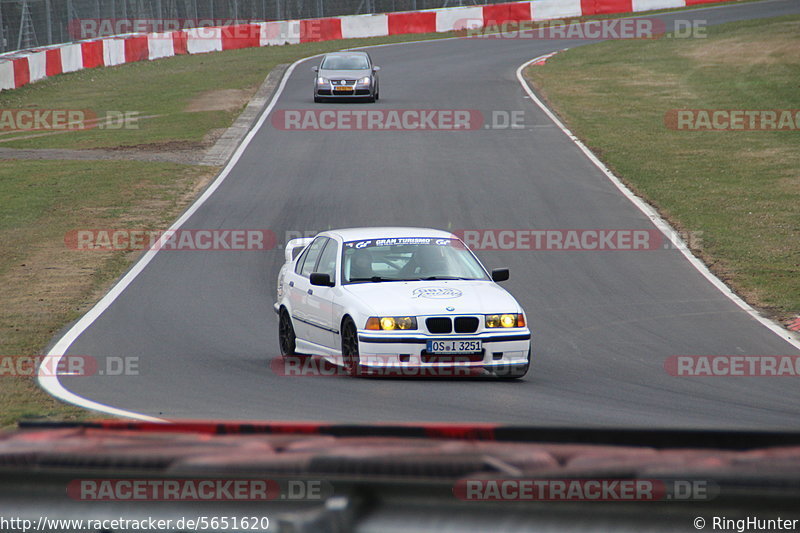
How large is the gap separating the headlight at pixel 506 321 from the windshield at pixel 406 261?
1062 mm

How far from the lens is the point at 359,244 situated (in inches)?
478

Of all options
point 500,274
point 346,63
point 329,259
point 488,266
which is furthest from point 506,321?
point 346,63

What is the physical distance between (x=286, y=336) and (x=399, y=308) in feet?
6.98

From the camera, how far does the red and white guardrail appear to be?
46.3 m

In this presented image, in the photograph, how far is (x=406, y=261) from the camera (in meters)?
12.0

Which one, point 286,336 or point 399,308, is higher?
point 399,308

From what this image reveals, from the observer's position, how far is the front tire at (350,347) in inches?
430

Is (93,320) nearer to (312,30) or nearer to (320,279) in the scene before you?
(320,279)

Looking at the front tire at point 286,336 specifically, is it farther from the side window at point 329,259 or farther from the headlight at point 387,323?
the headlight at point 387,323

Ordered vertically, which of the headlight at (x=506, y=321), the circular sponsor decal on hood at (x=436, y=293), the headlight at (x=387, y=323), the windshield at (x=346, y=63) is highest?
the windshield at (x=346, y=63)

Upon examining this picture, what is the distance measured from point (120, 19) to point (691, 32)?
2641 cm

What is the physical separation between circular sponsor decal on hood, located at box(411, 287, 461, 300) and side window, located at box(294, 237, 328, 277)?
1765 mm

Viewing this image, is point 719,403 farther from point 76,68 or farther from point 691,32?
point 691,32

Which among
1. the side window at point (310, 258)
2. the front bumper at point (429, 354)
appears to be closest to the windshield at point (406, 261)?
the side window at point (310, 258)
